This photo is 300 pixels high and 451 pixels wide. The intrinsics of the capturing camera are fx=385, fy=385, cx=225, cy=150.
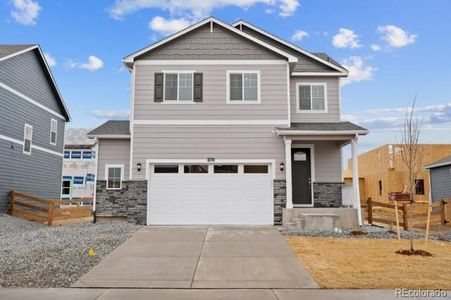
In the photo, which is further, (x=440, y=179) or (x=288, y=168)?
(x=440, y=179)

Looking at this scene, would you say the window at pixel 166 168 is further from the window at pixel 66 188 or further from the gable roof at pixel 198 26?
the window at pixel 66 188

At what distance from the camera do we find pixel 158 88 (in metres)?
14.3

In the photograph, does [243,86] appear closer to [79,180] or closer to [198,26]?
[198,26]

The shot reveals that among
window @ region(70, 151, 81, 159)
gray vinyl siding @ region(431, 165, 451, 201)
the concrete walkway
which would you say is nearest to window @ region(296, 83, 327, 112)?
the concrete walkway

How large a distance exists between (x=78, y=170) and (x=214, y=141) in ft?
60.5

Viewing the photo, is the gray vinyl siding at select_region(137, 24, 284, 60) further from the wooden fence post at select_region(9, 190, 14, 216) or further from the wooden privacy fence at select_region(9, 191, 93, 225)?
the wooden fence post at select_region(9, 190, 14, 216)

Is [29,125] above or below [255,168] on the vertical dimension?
above

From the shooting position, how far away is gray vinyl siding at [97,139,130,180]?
14688 millimetres

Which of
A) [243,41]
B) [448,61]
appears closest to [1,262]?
[243,41]

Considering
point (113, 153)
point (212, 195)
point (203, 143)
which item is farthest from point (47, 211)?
point (203, 143)

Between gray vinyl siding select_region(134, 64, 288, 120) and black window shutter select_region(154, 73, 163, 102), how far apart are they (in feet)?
0.50

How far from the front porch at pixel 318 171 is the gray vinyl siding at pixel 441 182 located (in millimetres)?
11762

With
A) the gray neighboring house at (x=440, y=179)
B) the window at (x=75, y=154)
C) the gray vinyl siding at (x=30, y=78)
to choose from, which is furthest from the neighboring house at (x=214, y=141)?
the window at (x=75, y=154)

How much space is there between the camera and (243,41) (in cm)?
1462
